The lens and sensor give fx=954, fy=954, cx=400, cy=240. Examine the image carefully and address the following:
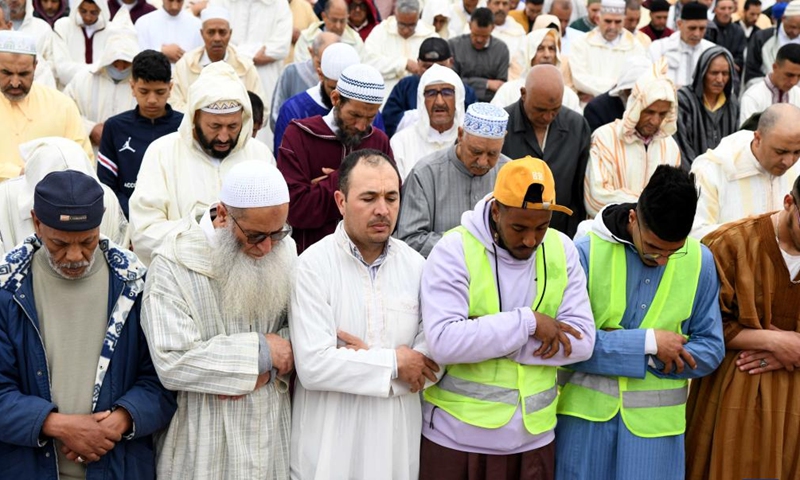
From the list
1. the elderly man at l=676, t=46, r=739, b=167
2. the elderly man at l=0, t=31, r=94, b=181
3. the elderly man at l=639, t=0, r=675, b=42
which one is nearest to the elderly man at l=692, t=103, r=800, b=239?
the elderly man at l=676, t=46, r=739, b=167

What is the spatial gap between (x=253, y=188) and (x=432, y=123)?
116 inches

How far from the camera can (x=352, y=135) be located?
5.43 metres

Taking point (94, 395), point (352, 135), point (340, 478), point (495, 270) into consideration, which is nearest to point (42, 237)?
point (94, 395)

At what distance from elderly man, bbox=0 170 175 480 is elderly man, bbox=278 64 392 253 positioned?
5.53 ft

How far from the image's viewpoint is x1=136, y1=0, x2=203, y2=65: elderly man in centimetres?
880

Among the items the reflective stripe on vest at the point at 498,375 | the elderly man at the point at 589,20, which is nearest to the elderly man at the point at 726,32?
the elderly man at the point at 589,20

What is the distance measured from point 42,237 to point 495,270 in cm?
173

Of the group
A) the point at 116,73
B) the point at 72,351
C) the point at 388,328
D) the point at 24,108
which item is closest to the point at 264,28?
the point at 116,73

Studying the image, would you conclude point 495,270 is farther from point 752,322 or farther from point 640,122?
point 640,122

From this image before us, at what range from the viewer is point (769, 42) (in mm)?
10383

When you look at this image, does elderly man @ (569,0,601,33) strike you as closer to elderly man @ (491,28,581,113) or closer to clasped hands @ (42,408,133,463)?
elderly man @ (491,28,581,113)

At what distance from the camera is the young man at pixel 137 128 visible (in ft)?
19.5

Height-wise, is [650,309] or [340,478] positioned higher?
[650,309]

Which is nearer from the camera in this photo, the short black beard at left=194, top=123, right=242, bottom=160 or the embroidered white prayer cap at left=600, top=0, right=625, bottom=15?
the short black beard at left=194, top=123, right=242, bottom=160
